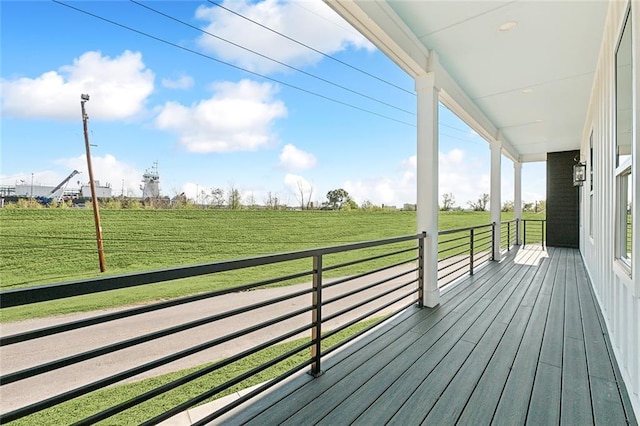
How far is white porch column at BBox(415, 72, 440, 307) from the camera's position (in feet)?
10.1

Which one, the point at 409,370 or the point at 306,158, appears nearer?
the point at 409,370

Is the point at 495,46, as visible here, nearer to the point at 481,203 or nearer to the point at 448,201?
the point at 448,201

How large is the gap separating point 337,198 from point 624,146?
1195cm

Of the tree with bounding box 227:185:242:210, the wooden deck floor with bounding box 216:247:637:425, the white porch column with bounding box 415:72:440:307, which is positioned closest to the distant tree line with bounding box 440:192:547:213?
the tree with bounding box 227:185:242:210

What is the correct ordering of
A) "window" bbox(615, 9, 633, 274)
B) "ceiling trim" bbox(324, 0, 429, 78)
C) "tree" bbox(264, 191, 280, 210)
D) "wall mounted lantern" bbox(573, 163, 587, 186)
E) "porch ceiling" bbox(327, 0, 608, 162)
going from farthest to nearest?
1. "tree" bbox(264, 191, 280, 210)
2. "wall mounted lantern" bbox(573, 163, 587, 186)
3. "porch ceiling" bbox(327, 0, 608, 162)
4. "ceiling trim" bbox(324, 0, 429, 78)
5. "window" bbox(615, 9, 633, 274)

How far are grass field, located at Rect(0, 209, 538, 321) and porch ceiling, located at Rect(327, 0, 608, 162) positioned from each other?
5200mm

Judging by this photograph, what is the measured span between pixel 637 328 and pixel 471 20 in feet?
7.85

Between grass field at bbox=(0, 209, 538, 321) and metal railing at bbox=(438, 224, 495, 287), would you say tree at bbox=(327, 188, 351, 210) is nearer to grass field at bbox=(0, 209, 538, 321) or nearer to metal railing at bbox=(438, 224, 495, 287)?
grass field at bbox=(0, 209, 538, 321)

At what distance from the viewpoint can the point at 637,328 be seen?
1476mm

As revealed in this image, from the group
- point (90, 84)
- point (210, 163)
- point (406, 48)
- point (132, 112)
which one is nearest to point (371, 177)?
point (210, 163)

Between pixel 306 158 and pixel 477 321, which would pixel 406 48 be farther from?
pixel 306 158

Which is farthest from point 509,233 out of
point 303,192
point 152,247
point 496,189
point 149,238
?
point 152,247

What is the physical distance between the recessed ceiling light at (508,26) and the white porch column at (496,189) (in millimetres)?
3740

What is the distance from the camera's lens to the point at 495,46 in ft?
9.37
